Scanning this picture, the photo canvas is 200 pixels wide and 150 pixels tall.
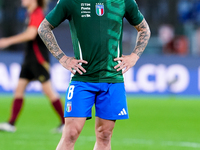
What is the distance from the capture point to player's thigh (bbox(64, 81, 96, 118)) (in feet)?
15.6

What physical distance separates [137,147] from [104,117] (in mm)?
2268

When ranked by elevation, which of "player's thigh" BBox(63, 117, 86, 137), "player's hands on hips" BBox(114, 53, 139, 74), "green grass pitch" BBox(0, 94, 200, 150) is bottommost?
"green grass pitch" BBox(0, 94, 200, 150)

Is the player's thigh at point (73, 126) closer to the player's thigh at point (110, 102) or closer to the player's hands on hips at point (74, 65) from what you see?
the player's thigh at point (110, 102)

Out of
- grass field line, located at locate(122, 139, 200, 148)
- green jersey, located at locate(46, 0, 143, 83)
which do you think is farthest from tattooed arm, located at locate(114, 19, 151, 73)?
grass field line, located at locate(122, 139, 200, 148)

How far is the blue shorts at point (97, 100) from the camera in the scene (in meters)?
4.77

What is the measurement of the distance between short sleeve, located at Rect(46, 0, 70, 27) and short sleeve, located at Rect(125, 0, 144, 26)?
60 cm

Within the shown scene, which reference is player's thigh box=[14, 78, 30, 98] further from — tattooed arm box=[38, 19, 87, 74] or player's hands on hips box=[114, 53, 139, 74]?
player's hands on hips box=[114, 53, 139, 74]

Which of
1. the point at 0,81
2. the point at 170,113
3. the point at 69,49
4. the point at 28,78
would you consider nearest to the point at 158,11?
the point at 69,49

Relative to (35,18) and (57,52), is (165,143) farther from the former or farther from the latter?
(57,52)

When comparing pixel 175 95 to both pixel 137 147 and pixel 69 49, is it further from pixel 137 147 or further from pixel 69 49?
pixel 137 147

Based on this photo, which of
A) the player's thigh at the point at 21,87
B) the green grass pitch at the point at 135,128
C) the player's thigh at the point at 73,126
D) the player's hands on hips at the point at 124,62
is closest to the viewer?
the player's thigh at the point at 73,126

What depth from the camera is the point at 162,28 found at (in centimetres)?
1945

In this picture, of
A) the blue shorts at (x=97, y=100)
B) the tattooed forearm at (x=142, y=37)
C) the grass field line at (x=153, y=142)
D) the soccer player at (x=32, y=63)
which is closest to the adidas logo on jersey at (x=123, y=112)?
the blue shorts at (x=97, y=100)

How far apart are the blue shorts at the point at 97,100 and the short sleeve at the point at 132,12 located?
664mm
